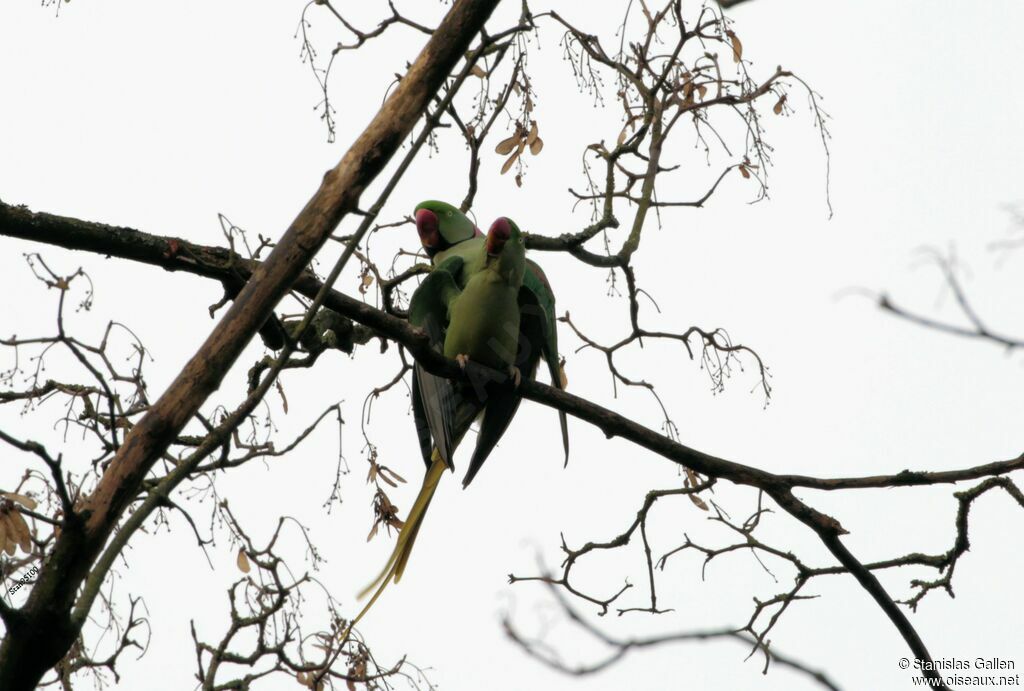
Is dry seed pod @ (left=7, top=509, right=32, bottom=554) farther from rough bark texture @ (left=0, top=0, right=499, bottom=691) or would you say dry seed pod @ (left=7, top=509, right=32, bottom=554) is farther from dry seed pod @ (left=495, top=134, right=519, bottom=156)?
dry seed pod @ (left=495, top=134, right=519, bottom=156)

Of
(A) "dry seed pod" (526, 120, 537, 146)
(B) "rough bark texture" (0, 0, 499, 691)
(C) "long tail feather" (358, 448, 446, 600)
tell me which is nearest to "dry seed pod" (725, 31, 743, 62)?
(A) "dry seed pod" (526, 120, 537, 146)

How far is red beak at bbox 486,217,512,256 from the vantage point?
3691 mm

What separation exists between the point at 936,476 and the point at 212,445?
81.7 inches

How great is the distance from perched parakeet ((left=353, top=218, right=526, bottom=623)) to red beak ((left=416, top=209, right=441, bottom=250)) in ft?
0.98

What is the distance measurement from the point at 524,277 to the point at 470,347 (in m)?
0.42

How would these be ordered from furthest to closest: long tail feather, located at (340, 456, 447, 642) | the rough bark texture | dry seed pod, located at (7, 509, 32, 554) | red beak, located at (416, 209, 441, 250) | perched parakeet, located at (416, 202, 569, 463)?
1. red beak, located at (416, 209, 441, 250)
2. perched parakeet, located at (416, 202, 569, 463)
3. long tail feather, located at (340, 456, 447, 642)
4. dry seed pod, located at (7, 509, 32, 554)
5. the rough bark texture

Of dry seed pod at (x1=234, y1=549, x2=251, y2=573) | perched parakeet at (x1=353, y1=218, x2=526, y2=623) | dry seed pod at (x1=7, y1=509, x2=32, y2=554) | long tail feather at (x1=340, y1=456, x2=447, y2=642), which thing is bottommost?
dry seed pod at (x1=7, y1=509, x2=32, y2=554)

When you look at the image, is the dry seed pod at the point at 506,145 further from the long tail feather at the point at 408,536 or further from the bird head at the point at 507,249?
the long tail feather at the point at 408,536

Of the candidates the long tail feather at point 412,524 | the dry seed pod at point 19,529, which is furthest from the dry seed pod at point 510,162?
the dry seed pod at point 19,529

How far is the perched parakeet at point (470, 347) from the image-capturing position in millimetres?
3861

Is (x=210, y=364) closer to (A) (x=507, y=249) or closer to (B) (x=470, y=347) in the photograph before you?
(A) (x=507, y=249)

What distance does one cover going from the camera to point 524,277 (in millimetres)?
4199

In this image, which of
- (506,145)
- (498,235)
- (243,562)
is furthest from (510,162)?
(243,562)

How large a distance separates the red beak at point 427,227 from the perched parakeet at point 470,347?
299 millimetres
